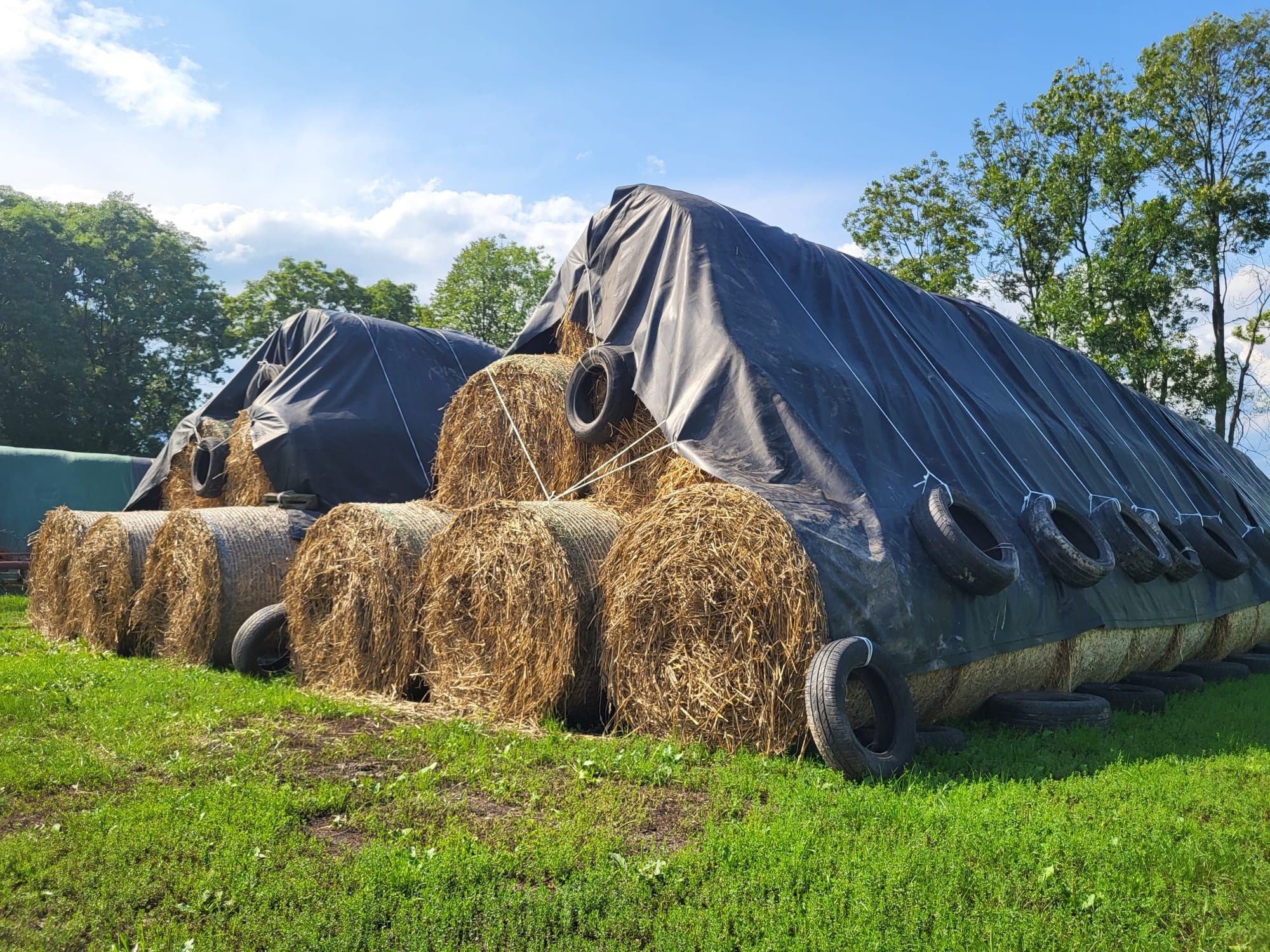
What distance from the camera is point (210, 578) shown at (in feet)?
28.9

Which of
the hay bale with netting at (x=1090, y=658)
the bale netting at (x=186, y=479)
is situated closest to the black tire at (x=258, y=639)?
the bale netting at (x=186, y=479)

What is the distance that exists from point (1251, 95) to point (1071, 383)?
2049cm

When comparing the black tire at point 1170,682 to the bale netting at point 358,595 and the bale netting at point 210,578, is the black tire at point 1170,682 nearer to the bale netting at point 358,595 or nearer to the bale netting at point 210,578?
the bale netting at point 358,595

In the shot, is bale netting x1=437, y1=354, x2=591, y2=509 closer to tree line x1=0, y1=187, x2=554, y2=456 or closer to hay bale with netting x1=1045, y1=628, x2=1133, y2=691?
hay bale with netting x1=1045, y1=628, x2=1133, y2=691

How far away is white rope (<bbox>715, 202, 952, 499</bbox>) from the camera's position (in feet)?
23.0

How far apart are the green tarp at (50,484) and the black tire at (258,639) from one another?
14.7 metres

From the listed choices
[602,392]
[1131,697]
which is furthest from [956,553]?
[602,392]

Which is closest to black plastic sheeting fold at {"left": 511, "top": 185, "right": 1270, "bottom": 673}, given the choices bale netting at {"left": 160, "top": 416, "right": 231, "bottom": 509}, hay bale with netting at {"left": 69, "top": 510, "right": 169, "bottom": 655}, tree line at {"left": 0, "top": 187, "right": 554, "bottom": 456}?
hay bale with netting at {"left": 69, "top": 510, "right": 169, "bottom": 655}

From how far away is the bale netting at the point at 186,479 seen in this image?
12969mm

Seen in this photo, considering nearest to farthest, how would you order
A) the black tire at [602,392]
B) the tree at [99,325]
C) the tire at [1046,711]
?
the tire at [1046,711], the black tire at [602,392], the tree at [99,325]

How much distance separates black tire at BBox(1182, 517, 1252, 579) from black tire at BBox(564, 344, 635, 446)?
6.19 metres

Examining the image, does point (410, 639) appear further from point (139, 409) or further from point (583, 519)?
point (139, 409)

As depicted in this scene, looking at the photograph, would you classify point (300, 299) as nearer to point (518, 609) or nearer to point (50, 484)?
point (50, 484)

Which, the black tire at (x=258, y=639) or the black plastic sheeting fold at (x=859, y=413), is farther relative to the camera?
the black tire at (x=258, y=639)
